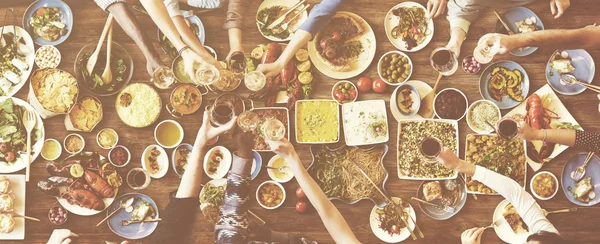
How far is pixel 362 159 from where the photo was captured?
3596 millimetres

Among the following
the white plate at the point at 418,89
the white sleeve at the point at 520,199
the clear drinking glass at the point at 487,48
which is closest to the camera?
the white sleeve at the point at 520,199

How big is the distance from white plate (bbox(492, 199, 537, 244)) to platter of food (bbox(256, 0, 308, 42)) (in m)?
2.22

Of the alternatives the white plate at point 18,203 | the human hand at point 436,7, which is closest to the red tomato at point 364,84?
the human hand at point 436,7

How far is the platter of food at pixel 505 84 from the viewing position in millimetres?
3594

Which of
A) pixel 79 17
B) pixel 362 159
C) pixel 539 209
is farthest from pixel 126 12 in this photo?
pixel 539 209

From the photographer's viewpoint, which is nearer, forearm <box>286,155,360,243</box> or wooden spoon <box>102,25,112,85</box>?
forearm <box>286,155,360,243</box>

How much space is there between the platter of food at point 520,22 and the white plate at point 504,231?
128 centimetres

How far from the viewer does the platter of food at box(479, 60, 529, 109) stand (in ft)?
11.8

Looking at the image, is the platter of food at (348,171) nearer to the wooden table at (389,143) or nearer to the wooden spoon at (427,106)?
the wooden table at (389,143)

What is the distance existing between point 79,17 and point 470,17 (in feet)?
10.5

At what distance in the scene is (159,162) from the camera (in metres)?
3.61

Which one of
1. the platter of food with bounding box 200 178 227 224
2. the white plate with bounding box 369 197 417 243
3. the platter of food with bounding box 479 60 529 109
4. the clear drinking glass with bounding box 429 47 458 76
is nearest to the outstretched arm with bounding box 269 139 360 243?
the white plate with bounding box 369 197 417 243

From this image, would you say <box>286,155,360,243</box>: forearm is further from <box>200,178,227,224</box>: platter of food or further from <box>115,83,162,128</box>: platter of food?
<box>115,83,162,128</box>: platter of food

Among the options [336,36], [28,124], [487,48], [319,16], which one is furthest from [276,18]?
[28,124]
